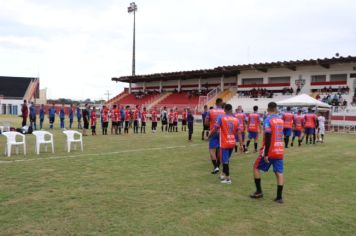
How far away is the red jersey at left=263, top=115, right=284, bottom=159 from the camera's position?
252 inches

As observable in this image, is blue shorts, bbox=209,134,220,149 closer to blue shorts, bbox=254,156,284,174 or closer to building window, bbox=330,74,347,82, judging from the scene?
blue shorts, bbox=254,156,284,174

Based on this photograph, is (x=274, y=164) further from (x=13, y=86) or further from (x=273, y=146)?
(x=13, y=86)

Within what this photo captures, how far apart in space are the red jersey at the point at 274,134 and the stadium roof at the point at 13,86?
215ft

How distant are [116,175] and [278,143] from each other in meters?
4.11

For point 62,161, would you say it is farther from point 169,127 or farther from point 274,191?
point 169,127

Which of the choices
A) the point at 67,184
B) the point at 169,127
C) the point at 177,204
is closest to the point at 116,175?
the point at 67,184

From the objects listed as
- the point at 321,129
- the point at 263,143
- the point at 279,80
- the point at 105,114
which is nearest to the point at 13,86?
the point at 279,80

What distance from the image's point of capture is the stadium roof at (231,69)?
36.0 metres

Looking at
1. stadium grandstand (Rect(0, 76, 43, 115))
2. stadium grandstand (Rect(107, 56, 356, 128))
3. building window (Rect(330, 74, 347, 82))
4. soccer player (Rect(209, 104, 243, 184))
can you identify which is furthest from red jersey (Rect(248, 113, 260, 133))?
stadium grandstand (Rect(0, 76, 43, 115))

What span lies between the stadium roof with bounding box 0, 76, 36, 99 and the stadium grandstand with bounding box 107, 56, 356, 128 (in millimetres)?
20778

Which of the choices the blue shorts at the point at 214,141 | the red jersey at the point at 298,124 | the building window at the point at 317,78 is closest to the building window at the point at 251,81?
the building window at the point at 317,78

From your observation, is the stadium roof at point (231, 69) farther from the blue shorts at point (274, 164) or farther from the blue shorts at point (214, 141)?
the blue shorts at point (274, 164)

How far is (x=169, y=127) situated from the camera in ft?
83.7

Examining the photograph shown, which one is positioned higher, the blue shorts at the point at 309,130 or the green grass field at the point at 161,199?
the blue shorts at the point at 309,130
